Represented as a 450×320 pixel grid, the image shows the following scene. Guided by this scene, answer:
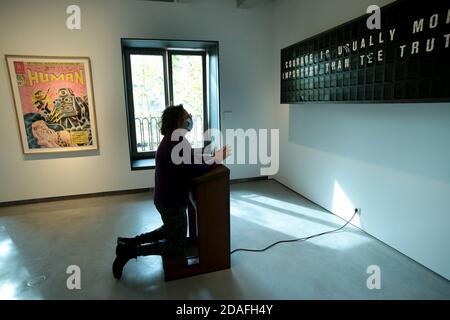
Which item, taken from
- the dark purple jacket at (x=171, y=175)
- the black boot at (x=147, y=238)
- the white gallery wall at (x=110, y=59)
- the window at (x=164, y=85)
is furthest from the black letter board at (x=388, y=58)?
the black boot at (x=147, y=238)

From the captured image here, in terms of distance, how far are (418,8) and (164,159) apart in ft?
7.23

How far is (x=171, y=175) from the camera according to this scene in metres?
2.14

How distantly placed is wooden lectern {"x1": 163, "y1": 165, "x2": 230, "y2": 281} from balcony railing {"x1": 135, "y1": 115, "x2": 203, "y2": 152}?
2.42 metres

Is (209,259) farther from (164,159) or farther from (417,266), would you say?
(417,266)

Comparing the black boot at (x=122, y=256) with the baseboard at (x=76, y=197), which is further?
the baseboard at (x=76, y=197)

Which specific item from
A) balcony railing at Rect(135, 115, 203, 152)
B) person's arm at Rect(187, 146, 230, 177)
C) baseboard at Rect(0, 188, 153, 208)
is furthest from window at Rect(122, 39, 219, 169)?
person's arm at Rect(187, 146, 230, 177)

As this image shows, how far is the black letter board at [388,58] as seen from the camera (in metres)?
1.87

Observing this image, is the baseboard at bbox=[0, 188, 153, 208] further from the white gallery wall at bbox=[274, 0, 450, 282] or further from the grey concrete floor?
the white gallery wall at bbox=[274, 0, 450, 282]

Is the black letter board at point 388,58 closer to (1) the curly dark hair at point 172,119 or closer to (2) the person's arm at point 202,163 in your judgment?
(2) the person's arm at point 202,163

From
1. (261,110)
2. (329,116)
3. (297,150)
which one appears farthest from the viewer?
(261,110)

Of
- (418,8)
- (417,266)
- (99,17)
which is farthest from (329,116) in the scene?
(99,17)

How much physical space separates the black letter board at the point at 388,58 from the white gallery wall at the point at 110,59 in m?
1.46

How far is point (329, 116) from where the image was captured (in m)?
3.39
